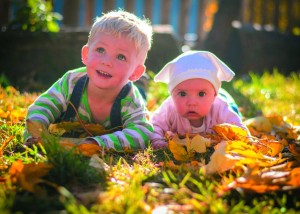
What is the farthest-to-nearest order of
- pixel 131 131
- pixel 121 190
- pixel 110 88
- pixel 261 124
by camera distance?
pixel 261 124 < pixel 110 88 < pixel 131 131 < pixel 121 190

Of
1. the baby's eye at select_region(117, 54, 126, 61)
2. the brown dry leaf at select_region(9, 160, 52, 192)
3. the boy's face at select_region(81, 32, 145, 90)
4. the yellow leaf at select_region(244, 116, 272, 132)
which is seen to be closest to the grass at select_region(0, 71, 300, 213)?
the brown dry leaf at select_region(9, 160, 52, 192)

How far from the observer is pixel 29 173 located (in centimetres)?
164

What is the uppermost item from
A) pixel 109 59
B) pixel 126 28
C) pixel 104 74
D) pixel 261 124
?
pixel 126 28

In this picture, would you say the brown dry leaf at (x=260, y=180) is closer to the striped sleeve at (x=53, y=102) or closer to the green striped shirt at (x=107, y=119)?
the green striped shirt at (x=107, y=119)

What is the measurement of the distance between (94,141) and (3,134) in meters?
0.55

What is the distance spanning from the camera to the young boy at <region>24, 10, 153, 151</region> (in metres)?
2.54

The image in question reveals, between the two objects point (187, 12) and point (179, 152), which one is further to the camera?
point (187, 12)

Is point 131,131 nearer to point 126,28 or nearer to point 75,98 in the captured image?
point 75,98

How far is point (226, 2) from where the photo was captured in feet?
22.5

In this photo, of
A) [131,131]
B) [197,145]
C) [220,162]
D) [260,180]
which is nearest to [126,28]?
[131,131]

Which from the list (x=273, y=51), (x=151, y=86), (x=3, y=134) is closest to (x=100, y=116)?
(x=3, y=134)

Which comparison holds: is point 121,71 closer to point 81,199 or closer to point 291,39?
point 81,199

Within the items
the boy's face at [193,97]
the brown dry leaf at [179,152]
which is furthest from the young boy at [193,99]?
the brown dry leaf at [179,152]

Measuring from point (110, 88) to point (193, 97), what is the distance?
0.58 meters
